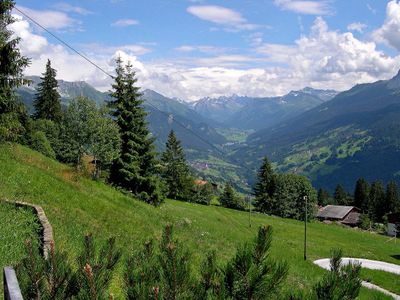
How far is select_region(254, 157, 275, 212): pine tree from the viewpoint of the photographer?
102m

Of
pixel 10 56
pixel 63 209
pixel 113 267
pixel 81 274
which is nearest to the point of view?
pixel 81 274

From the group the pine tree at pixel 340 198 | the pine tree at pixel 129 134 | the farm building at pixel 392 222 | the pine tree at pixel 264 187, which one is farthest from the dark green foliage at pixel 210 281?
the pine tree at pixel 340 198

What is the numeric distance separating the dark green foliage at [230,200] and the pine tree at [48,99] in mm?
47133

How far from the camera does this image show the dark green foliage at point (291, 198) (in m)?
102

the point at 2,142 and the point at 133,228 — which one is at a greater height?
the point at 2,142

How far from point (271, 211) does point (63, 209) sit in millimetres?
89557

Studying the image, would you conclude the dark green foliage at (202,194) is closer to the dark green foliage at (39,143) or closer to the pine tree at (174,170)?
the pine tree at (174,170)

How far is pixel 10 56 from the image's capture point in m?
26.6

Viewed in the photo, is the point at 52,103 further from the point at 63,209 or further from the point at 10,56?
the point at 63,209

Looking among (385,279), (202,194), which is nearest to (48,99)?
(202,194)

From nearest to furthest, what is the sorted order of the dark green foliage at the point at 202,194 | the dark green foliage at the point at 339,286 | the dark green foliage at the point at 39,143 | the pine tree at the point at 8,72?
the dark green foliage at the point at 339,286, the pine tree at the point at 8,72, the dark green foliage at the point at 39,143, the dark green foliage at the point at 202,194

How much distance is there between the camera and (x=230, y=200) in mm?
105062

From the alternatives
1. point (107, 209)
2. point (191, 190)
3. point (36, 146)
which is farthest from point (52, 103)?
point (107, 209)

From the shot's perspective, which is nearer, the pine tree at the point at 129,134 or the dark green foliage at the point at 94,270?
the dark green foliage at the point at 94,270
